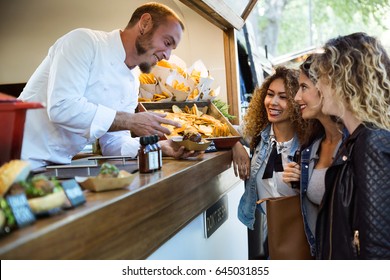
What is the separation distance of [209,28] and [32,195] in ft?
9.20

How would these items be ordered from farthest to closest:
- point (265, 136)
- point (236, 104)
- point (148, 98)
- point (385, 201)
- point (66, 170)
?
point (236, 104)
point (148, 98)
point (265, 136)
point (66, 170)
point (385, 201)

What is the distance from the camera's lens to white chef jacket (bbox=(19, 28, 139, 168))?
1.71 metres

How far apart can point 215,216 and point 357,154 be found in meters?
1.03

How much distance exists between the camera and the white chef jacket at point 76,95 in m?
1.71

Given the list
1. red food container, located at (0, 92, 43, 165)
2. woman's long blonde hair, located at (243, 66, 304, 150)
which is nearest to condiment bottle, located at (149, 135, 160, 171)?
red food container, located at (0, 92, 43, 165)

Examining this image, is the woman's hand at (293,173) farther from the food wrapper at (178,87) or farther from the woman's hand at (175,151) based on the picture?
the food wrapper at (178,87)

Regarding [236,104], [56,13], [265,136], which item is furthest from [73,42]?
[56,13]

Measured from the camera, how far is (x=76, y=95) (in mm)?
1769

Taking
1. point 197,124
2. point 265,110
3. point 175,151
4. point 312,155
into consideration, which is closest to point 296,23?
point 265,110

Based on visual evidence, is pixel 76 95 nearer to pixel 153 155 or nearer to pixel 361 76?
pixel 153 155

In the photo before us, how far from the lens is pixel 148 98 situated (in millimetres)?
2719

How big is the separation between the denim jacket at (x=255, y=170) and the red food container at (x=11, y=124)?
4.72 ft
